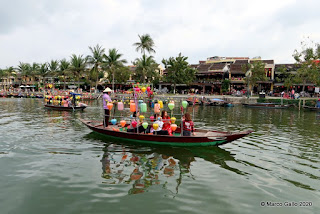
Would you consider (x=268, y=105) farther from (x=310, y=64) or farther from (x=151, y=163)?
(x=151, y=163)

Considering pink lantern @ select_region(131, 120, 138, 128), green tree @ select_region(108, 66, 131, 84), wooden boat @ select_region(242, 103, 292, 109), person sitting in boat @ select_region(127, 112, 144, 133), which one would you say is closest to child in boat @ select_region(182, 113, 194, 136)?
person sitting in boat @ select_region(127, 112, 144, 133)

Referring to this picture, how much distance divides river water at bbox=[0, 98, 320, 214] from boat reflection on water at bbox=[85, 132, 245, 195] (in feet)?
0.10

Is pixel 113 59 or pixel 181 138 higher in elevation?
pixel 113 59

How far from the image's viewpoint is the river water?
5652 millimetres

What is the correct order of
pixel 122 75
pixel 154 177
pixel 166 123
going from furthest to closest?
pixel 122 75
pixel 166 123
pixel 154 177

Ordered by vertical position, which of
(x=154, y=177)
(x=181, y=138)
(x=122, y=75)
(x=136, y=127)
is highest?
(x=122, y=75)

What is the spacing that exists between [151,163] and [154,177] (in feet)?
4.19

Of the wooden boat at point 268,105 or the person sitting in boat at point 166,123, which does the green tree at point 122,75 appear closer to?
the wooden boat at point 268,105

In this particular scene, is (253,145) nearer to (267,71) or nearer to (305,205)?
(305,205)

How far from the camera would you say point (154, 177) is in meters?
7.25

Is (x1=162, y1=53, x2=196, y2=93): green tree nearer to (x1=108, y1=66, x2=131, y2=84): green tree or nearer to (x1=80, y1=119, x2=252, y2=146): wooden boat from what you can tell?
(x1=108, y1=66, x2=131, y2=84): green tree

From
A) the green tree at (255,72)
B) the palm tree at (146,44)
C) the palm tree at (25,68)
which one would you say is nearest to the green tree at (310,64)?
the green tree at (255,72)

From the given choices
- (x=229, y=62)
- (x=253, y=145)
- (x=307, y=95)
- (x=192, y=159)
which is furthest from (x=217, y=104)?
(x=192, y=159)

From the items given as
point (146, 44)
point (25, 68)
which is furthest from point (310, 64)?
point (25, 68)
